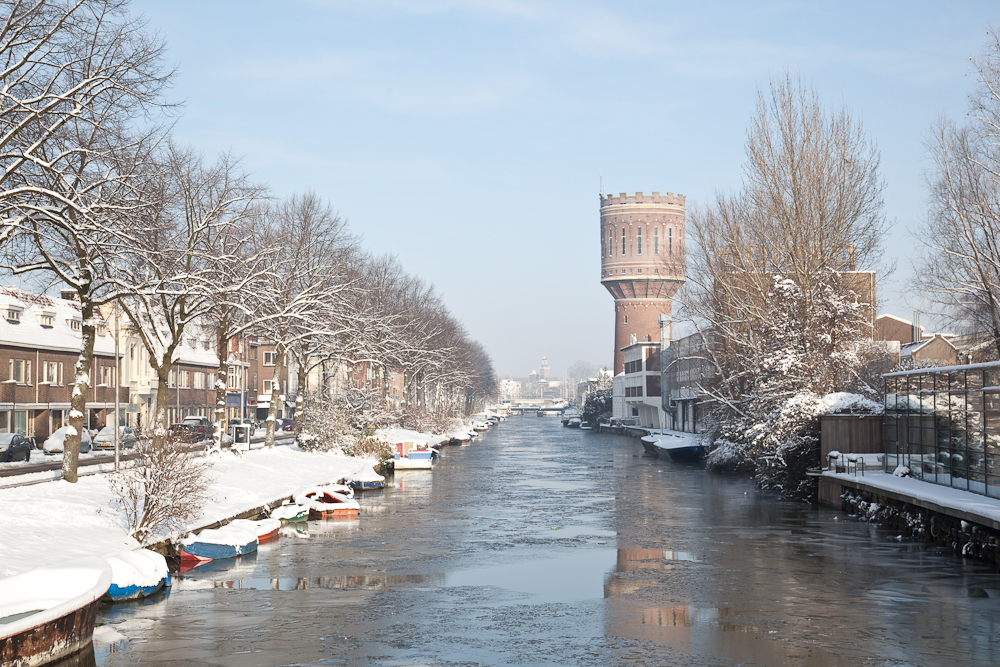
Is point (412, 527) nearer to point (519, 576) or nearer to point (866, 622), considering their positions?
point (519, 576)

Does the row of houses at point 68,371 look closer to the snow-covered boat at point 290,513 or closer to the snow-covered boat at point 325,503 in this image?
the snow-covered boat at point 325,503

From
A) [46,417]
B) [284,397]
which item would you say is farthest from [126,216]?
[284,397]

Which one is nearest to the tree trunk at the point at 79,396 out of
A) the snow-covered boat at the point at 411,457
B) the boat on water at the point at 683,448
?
the snow-covered boat at the point at 411,457

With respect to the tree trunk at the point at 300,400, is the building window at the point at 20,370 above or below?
above

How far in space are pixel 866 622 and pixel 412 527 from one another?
15.5 m

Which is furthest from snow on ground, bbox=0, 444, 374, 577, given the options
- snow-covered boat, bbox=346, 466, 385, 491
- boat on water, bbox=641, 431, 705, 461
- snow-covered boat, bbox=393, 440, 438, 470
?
boat on water, bbox=641, 431, 705, 461

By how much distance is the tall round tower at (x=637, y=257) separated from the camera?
15012cm

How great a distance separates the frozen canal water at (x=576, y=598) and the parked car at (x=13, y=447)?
20.6 metres

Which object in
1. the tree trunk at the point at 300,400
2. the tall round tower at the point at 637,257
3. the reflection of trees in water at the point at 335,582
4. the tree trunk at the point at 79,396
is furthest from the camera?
the tall round tower at the point at 637,257

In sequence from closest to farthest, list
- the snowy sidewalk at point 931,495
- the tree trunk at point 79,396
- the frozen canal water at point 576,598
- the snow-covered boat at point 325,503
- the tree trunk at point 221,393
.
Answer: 1. the frozen canal water at point 576,598
2. the snowy sidewalk at point 931,495
3. the tree trunk at point 79,396
4. the snow-covered boat at point 325,503
5. the tree trunk at point 221,393

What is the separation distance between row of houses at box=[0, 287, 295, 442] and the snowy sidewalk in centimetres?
2799

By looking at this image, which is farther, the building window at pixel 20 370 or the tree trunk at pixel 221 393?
the building window at pixel 20 370

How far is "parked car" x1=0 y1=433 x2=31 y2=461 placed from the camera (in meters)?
43.9

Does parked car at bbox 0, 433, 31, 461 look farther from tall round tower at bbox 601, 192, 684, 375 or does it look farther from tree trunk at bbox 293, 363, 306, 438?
tall round tower at bbox 601, 192, 684, 375
